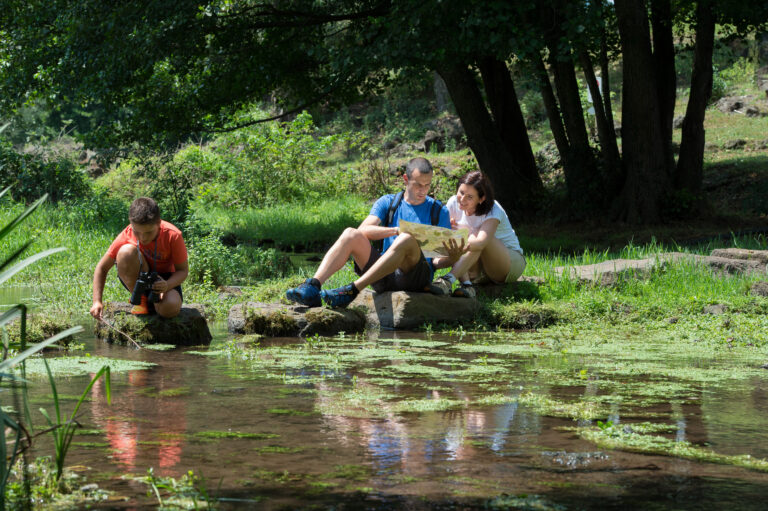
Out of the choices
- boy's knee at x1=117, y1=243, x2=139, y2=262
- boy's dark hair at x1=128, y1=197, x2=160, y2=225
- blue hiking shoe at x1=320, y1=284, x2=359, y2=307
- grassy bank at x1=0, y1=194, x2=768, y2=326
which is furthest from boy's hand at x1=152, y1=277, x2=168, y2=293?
blue hiking shoe at x1=320, y1=284, x2=359, y2=307

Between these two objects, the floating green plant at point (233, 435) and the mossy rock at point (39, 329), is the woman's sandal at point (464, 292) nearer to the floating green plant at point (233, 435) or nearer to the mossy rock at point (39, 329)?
the mossy rock at point (39, 329)

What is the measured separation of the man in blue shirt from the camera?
7.55 m

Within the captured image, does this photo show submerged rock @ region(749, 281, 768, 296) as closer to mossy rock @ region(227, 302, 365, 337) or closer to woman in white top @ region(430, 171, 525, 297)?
woman in white top @ region(430, 171, 525, 297)

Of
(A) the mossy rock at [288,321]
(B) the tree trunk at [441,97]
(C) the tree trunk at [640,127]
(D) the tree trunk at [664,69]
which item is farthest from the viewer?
(B) the tree trunk at [441,97]

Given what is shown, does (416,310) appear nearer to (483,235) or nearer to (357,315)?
(357,315)

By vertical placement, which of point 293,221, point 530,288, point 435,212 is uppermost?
point 293,221

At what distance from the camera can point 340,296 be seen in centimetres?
772

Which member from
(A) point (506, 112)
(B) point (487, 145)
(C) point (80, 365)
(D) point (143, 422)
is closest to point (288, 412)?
(D) point (143, 422)

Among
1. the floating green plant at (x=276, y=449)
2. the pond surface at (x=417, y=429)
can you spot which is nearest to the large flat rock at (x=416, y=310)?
the pond surface at (x=417, y=429)

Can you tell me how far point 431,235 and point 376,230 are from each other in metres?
0.48

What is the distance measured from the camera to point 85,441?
3.64 metres

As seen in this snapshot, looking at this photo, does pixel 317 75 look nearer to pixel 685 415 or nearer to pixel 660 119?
pixel 660 119

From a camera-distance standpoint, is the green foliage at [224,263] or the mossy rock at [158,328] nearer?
the mossy rock at [158,328]

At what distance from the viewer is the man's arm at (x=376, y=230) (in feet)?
25.0
